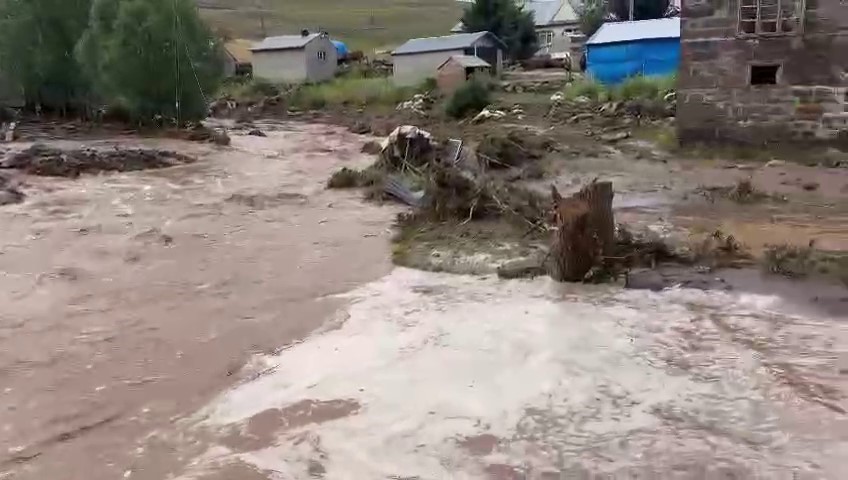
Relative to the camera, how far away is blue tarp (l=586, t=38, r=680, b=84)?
3512 centimetres

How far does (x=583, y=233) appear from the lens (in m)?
9.41

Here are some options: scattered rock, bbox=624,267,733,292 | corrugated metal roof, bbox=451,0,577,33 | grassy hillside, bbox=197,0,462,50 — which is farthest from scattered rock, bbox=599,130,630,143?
grassy hillside, bbox=197,0,462,50

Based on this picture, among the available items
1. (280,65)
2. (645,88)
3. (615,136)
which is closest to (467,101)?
(645,88)

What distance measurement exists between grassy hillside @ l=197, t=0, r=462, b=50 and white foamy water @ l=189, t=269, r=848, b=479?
68.6 metres

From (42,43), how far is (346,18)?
2464 inches

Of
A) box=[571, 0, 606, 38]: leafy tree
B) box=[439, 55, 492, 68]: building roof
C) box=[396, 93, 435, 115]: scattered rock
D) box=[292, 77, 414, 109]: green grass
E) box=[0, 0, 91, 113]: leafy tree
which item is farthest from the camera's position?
box=[571, 0, 606, 38]: leafy tree

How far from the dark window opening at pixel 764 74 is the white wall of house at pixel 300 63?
3686 cm

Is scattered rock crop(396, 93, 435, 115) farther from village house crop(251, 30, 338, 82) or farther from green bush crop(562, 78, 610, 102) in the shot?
→ village house crop(251, 30, 338, 82)

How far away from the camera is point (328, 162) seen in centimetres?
2366

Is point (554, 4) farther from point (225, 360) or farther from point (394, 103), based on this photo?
point (225, 360)

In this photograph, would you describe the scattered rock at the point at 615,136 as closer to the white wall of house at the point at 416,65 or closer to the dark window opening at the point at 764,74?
the dark window opening at the point at 764,74

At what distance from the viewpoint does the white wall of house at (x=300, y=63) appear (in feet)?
173

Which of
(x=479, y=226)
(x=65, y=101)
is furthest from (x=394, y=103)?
(x=479, y=226)

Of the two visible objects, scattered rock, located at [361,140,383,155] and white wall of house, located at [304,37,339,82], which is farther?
white wall of house, located at [304,37,339,82]
